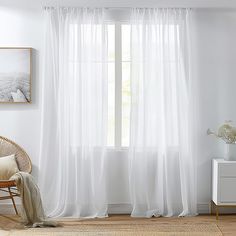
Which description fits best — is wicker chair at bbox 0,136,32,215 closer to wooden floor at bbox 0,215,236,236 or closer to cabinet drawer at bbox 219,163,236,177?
wooden floor at bbox 0,215,236,236

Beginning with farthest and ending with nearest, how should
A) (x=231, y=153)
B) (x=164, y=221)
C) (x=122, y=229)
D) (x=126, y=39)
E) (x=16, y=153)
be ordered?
(x=126, y=39)
(x=16, y=153)
(x=231, y=153)
(x=164, y=221)
(x=122, y=229)

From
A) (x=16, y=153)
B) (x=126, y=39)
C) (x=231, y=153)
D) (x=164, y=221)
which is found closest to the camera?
(x=164, y=221)

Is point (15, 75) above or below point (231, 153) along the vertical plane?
above

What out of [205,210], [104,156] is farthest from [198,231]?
[104,156]

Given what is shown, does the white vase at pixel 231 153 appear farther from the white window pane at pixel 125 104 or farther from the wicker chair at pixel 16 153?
the wicker chair at pixel 16 153

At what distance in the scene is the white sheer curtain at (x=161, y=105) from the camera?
580 centimetres

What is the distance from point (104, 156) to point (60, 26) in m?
1.58

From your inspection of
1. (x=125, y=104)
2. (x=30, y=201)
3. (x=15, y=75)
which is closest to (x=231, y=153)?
(x=125, y=104)

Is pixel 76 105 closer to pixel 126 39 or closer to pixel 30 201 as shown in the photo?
pixel 126 39

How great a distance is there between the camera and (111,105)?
5.95 m

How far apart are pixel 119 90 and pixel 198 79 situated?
0.94m

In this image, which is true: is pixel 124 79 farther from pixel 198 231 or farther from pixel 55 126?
pixel 198 231

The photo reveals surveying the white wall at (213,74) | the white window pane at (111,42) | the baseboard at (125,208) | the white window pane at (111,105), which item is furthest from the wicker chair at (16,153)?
the white wall at (213,74)

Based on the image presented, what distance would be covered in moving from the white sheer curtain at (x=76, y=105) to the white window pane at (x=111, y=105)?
5.5 inches
